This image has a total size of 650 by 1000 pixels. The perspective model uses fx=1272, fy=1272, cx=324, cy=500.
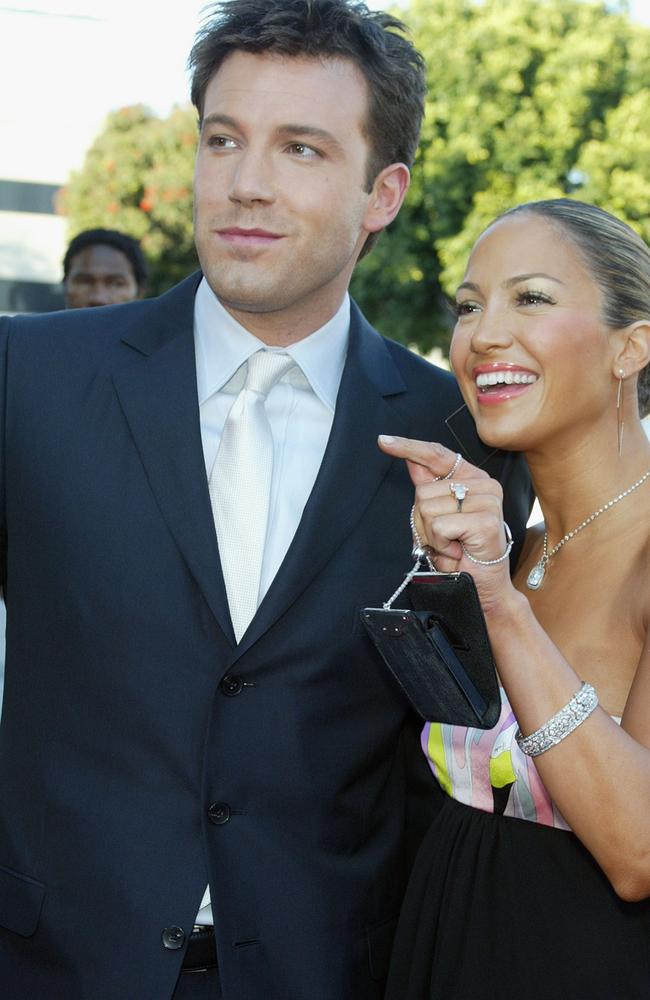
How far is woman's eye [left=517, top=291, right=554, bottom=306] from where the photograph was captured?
289 cm

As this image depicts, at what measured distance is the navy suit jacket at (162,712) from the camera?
104 inches

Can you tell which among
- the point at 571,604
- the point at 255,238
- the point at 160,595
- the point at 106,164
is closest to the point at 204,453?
the point at 160,595

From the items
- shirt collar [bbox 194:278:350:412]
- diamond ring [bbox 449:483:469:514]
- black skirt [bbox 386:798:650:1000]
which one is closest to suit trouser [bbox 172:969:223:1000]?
black skirt [bbox 386:798:650:1000]

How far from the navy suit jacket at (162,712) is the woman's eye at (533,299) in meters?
0.54

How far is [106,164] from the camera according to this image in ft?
97.2

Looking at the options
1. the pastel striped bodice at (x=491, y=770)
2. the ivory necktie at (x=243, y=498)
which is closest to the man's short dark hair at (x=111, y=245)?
the ivory necktie at (x=243, y=498)

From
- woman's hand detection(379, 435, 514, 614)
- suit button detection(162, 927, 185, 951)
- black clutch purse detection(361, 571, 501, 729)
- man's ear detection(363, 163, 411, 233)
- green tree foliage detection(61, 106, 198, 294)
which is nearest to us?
black clutch purse detection(361, 571, 501, 729)

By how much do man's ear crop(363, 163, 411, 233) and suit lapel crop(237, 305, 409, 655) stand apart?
338mm

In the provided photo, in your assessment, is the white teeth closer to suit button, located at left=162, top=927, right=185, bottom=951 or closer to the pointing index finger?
the pointing index finger

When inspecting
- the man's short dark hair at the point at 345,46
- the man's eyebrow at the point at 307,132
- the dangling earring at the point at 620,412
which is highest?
the man's short dark hair at the point at 345,46

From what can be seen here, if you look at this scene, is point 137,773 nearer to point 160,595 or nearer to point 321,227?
point 160,595

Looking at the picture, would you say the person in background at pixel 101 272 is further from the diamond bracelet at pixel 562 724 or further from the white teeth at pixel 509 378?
the diamond bracelet at pixel 562 724

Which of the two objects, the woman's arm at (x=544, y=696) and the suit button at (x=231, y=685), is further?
the suit button at (x=231, y=685)

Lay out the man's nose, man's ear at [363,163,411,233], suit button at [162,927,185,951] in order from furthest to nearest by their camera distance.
→ man's ear at [363,163,411,233], the man's nose, suit button at [162,927,185,951]
